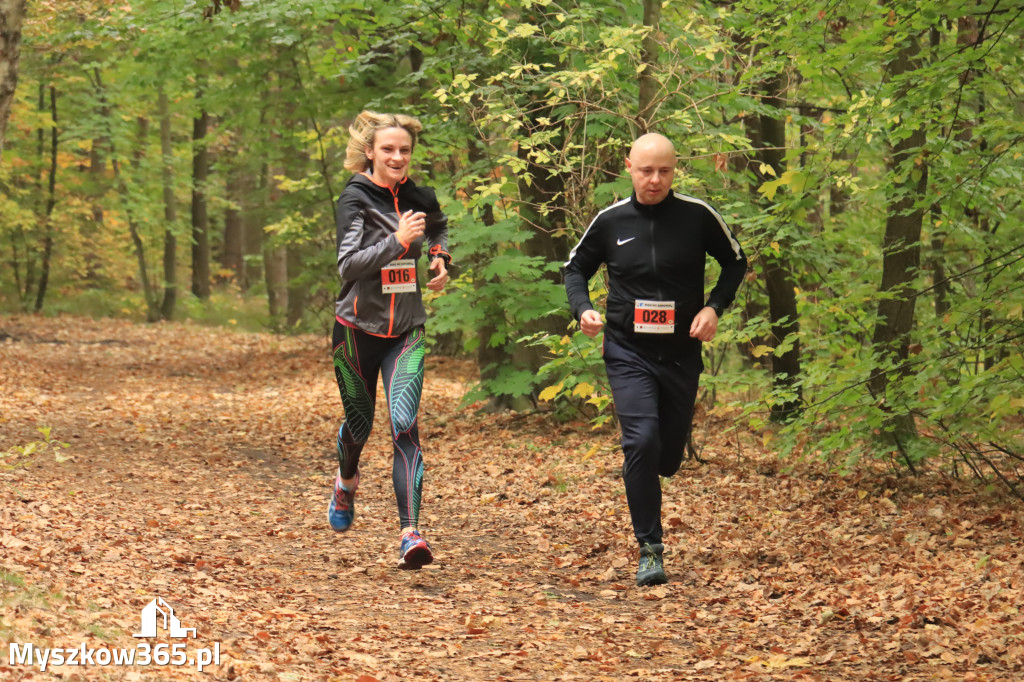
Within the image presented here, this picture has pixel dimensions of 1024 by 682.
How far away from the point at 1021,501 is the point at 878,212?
13.9 feet

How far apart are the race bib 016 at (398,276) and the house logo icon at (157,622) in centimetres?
205

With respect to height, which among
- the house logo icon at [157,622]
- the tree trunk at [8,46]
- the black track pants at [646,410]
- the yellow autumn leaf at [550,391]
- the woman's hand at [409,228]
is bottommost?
the house logo icon at [157,622]

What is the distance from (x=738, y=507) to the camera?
7.09m

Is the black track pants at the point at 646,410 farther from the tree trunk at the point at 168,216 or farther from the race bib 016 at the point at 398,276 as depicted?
the tree trunk at the point at 168,216

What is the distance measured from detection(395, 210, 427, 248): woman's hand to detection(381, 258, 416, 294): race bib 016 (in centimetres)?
19

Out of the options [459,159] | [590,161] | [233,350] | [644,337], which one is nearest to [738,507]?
[644,337]

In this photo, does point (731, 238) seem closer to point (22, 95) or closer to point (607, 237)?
point (607, 237)

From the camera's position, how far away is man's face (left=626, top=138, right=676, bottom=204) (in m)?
5.27

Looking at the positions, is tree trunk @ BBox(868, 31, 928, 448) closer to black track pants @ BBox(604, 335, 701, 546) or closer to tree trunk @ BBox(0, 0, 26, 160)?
black track pants @ BBox(604, 335, 701, 546)

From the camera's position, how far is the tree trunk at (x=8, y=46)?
620 cm

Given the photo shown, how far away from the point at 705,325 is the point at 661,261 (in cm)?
42

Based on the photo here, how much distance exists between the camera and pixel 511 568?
589 cm

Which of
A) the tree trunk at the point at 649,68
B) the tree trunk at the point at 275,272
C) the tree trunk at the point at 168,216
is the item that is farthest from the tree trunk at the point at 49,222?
the tree trunk at the point at 649,68

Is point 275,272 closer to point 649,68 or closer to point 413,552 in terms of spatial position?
point 649,68
